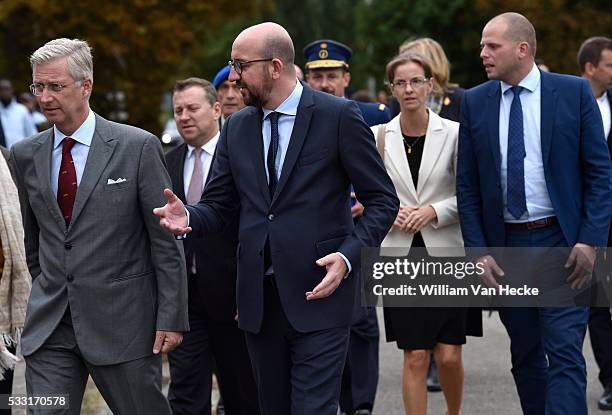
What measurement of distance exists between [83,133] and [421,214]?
261cm

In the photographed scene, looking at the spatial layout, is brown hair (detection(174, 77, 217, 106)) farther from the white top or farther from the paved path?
the white top

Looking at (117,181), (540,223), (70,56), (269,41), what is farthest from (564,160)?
(70,56)

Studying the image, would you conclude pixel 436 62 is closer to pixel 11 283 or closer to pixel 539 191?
pixel 539 191

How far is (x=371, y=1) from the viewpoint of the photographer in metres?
53.1

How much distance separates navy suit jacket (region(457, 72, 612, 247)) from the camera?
6902mm

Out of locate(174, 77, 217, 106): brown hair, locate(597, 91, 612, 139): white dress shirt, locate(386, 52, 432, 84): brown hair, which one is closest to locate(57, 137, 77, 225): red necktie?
locate(174, 77, 217, 106): brown hair

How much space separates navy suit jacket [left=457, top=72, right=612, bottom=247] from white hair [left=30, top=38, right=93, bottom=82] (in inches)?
95.0

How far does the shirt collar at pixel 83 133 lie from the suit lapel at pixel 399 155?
8.49ft

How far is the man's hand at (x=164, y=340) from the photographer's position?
5.79m

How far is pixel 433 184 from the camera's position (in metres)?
7.91

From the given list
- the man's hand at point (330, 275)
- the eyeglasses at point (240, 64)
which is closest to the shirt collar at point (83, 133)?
the eyeglasses at point (240, 64)

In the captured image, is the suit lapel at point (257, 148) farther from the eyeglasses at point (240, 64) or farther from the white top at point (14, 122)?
the white top at point (14, 122)

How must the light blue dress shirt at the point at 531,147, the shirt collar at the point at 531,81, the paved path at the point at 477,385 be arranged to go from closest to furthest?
the light blue dress shirt at the point at 531,147
the shirt collar at the point at 531,81
the paved path at the point at 477,385

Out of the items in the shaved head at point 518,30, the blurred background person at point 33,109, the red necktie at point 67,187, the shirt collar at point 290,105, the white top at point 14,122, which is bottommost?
the blurred background person at point 33,109
